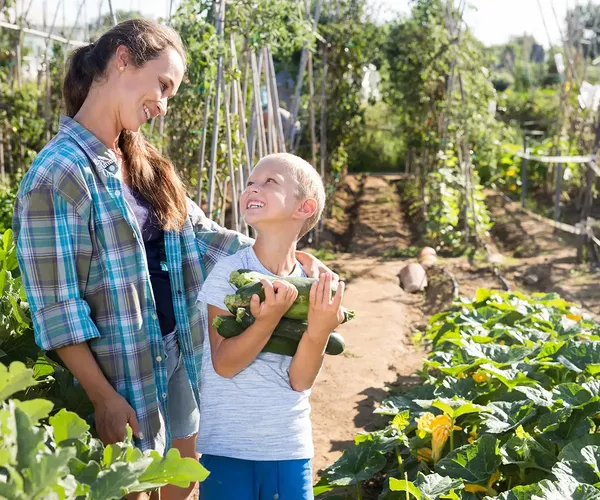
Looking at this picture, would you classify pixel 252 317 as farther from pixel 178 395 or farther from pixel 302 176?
pixel 178 395

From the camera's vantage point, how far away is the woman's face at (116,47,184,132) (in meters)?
2.03

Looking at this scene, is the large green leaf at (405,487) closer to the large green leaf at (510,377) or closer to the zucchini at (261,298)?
the zucchini at (261,298)

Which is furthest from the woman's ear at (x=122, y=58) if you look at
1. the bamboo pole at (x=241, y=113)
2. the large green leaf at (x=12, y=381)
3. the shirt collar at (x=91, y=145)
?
the bamboo pole at (x=241, y=113)

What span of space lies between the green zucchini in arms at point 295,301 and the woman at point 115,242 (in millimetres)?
281

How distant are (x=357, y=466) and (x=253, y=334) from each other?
131 centimetres

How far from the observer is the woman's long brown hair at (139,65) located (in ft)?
6.71

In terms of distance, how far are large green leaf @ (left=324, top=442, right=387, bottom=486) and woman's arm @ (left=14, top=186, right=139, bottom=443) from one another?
116 cm

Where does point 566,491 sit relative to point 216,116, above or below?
below

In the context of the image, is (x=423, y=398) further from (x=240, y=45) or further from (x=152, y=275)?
(x=240, y=45)

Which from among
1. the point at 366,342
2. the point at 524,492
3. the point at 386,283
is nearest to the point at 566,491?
the point at 524,492

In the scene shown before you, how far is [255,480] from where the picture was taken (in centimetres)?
198

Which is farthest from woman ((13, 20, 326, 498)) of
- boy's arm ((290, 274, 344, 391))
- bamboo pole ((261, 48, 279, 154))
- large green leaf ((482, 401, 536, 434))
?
bamboo pole ((261, 48, 279, 154))

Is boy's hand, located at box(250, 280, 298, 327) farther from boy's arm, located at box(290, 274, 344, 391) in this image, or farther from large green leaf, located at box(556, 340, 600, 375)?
large green leaf, located at box(556, 340, 600, 375)

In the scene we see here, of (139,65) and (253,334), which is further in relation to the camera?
(139,65)
